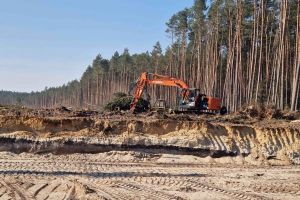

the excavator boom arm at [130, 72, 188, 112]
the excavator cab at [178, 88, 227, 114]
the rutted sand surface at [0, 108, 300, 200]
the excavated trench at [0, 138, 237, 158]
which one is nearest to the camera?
the rutted sand surface at [0, 108, 300, 200]

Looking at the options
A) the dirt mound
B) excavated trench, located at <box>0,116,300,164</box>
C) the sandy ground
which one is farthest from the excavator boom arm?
the sandy ground

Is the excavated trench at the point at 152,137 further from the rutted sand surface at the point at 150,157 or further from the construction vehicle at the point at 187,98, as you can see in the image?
the construction vehicle at the point at 187,98

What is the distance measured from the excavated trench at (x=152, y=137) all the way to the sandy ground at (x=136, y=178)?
0.77 metres

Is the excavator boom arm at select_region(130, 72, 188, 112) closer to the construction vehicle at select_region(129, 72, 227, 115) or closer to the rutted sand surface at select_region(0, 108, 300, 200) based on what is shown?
the construction vehicle at select_region(129, 72, 227, 115)

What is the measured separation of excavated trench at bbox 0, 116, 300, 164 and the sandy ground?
2.54 feet

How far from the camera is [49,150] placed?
19.8 meters

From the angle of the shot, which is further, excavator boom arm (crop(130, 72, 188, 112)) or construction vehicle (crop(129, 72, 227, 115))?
excavator boom arm (crop(130, 72, 188, 112))

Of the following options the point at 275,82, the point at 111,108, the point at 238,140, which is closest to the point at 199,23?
the point at 275,82

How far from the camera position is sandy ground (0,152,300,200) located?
11789mm

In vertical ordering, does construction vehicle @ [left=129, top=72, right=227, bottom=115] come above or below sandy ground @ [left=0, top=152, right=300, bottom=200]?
above

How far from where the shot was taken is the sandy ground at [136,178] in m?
11.8

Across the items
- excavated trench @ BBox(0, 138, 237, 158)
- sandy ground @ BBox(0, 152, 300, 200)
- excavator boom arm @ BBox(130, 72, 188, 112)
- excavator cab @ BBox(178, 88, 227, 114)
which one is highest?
excavator boom arm @ BBox(130, 72, 188, 112)

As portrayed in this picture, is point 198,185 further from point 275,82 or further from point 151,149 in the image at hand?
point 275,82

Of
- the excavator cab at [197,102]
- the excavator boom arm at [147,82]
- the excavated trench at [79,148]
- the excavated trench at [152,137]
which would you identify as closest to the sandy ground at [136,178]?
the excavated trench at [79,148]
